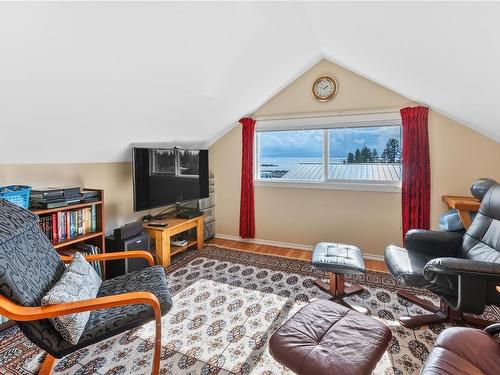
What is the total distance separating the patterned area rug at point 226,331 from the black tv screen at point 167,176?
0.85 m

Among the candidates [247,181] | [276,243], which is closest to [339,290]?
[276,243]

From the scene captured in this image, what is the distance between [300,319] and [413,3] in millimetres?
1801

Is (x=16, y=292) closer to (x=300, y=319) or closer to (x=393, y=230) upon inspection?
(x=300, y=319)

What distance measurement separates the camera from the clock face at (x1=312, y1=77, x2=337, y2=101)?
Result: 3312mm

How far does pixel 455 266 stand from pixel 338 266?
74 centimetres

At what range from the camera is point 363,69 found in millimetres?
2906

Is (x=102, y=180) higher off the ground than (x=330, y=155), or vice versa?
(x=330, y=155)

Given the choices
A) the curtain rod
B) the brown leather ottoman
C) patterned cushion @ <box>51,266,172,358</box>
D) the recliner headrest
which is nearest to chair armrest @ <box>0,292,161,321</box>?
patterned cushion @ <box>51,266,172,358</box>

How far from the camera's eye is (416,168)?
2969 mm

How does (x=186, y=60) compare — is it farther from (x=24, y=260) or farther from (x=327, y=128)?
(x=327, y=128)

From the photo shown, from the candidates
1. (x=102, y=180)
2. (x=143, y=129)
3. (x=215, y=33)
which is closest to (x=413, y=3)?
(x=215, y=33)

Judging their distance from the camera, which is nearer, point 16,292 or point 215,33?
point 16,292

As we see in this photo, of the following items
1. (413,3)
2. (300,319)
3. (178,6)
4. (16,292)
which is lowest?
(300,319)

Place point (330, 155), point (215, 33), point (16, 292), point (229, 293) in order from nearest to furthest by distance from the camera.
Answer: point (16, 292)
point (215, 33)
point (229, 293)
point (330, 155)
